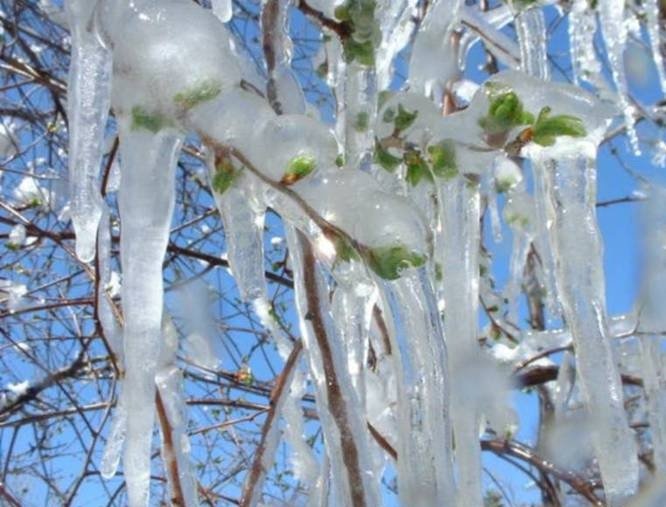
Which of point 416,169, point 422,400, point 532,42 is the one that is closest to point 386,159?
point 416,169

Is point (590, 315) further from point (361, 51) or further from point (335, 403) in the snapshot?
point (361, 51)

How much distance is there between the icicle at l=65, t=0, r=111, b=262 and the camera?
3.10 ft

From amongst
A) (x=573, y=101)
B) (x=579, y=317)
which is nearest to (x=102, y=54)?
(x=573, y=101)

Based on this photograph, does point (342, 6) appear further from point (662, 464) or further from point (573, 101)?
point (662, 464)

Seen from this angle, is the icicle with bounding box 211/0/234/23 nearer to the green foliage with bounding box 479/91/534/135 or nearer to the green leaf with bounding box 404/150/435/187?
the green leaf with bounding box 404/150/435/187

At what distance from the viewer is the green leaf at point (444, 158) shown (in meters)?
1.03

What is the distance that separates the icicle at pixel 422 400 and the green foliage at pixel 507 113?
0.18 metres

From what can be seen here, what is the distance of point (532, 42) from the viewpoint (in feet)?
4.92

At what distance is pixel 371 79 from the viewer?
1206 mm

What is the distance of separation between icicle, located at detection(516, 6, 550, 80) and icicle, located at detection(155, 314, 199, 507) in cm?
72

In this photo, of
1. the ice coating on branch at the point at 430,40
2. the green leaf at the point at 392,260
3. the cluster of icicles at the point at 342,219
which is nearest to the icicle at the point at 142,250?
the cluster of icicles at the point at 342,219

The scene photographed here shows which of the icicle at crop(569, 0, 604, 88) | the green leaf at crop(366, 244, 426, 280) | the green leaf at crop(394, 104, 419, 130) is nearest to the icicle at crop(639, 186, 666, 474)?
the icicle at crop(569, 0, 604, 88)

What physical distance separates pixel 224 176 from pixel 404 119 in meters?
0.30

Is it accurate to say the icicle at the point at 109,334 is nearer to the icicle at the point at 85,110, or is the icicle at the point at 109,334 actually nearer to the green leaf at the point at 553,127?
the icicle at the point at 85,110
